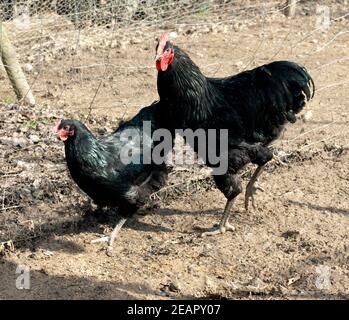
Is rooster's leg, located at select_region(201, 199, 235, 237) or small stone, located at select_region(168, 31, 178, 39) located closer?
rooster's leg, located at select_region(201, 199, 235, 237)

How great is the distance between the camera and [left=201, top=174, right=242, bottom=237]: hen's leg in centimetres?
475

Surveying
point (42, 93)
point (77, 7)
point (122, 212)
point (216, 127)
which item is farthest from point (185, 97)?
point (77, 7)

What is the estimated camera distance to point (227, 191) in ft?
15.7

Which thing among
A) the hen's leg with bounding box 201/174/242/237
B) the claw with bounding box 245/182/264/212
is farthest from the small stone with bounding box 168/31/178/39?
the hen's leg with bounding box 201/174/242/237

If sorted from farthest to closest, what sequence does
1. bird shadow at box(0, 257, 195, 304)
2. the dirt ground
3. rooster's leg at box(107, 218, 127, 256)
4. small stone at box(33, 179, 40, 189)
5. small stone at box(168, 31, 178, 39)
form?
1. small stone at box(168, 31, 178, 39)
2. small stone at box(33, 179, 40, 189)
3. rooster's leg at box(107, 218, 127, 256)
4. the dirt ground
5. bird shadow at box(0, 257, 195, 304)

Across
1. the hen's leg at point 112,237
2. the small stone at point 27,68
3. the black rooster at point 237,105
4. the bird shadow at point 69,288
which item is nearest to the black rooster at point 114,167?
the hen's leg at point 112,237

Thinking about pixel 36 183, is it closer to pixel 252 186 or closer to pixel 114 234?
pixel 114 234

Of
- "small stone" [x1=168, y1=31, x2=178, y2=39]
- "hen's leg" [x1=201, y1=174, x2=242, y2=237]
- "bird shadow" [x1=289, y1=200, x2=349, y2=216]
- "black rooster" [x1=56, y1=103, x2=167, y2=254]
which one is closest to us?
"black rooster" [x1=56, y1=103, x2=167, y2=254]

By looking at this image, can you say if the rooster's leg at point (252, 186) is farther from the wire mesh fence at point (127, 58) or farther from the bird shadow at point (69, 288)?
the bird shadow at point (69, 288)

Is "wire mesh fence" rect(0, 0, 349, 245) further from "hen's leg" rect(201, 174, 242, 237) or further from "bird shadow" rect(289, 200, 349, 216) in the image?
"hen's leg" rect(201, 174, 242, 237)

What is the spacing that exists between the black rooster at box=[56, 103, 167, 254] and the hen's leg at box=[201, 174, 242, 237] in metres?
0.46

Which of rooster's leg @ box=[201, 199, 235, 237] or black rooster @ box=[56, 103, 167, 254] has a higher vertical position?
black rooster @ box=[56, 103, 167, 254]

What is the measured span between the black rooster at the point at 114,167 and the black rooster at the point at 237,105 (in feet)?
1.00

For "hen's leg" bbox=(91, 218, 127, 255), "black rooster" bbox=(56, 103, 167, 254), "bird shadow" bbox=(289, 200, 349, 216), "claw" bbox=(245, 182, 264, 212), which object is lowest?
"hen's leg" bbox=(91, 218, 127, 255)
